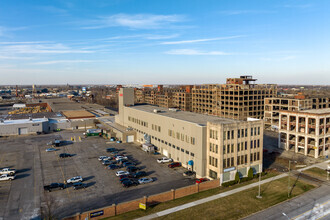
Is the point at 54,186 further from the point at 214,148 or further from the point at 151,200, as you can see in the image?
the point at 214,148

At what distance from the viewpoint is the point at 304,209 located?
41.5 m

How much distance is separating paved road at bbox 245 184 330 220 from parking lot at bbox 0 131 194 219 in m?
17.3

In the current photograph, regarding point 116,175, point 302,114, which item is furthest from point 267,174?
point 116,175

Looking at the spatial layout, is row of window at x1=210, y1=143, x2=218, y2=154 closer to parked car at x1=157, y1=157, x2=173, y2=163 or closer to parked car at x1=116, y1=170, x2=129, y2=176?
parked car at x1=157, y1=157, x2=173, y2=163

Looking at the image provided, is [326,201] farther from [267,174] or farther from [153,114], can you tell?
[153,114]

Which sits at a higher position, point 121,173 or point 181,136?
point 181,136

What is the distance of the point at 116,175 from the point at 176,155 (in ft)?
55.3

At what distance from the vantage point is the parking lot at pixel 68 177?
141 ft

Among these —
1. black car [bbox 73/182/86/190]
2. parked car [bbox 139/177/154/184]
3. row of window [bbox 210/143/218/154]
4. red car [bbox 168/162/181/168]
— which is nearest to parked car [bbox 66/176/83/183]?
black car [bbox 73/182/86/190]

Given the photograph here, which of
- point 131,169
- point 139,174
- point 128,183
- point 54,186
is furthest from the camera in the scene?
point 131,169

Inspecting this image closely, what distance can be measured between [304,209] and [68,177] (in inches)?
1896

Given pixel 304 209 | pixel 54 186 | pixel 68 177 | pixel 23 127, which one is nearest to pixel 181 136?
pixel 68 177

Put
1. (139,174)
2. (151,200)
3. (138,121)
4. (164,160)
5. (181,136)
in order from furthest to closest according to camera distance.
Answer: (138,121) → (164,160) → (181,136) → (139,174) → (151,200)

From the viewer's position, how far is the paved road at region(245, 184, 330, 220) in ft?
128
